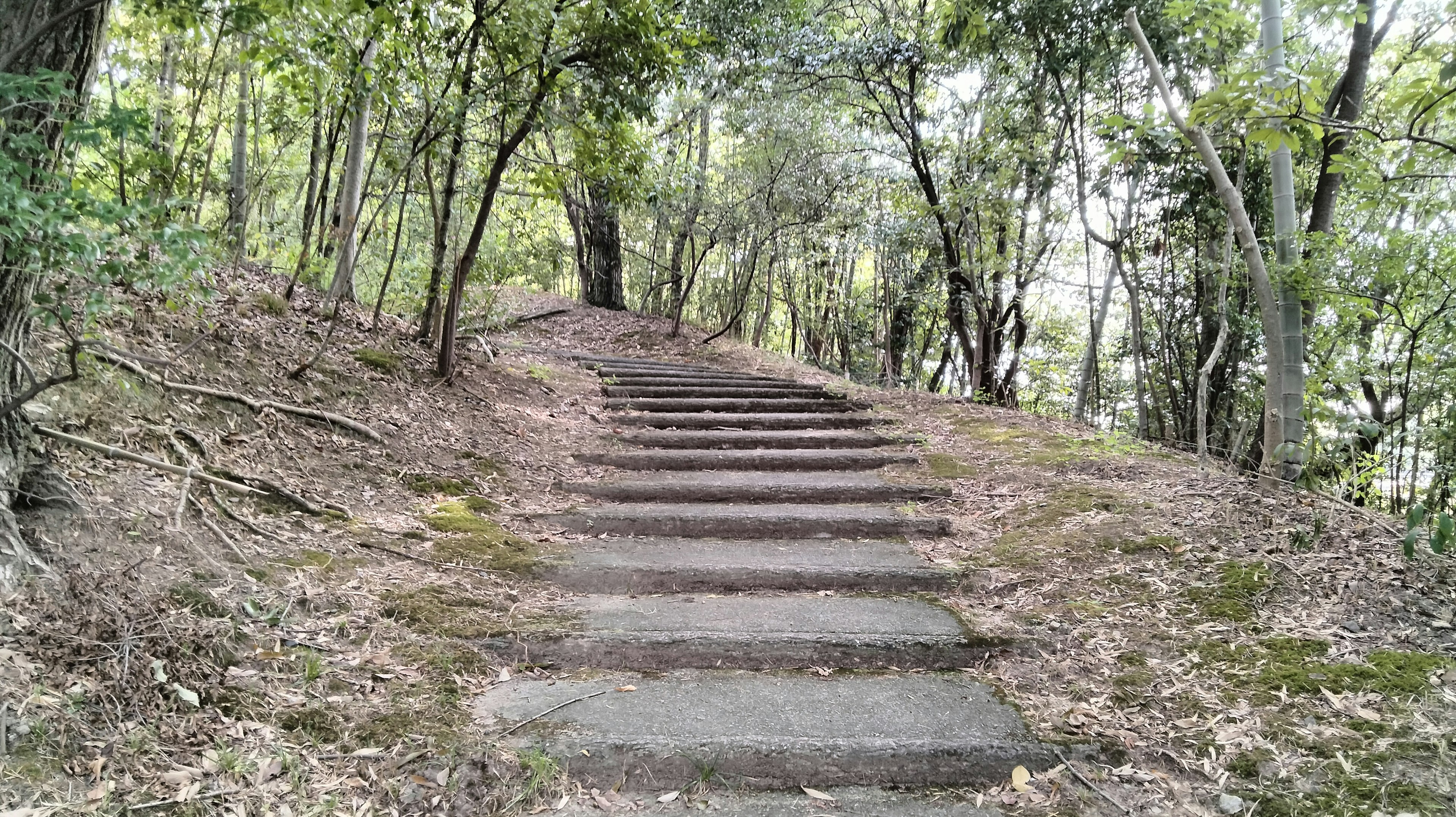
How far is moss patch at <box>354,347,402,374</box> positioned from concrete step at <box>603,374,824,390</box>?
2.96 meters

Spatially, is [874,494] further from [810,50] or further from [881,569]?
[810,50]

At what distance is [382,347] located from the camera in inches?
230

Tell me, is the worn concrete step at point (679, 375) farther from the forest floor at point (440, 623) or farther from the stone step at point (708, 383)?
the forest floor at point (440, 623)

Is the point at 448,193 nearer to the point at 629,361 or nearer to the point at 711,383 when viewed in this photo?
the point at 711,383

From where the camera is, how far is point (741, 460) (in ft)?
19.2

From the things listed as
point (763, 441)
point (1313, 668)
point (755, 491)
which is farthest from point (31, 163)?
point (763, 441)

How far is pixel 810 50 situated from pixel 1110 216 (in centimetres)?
387

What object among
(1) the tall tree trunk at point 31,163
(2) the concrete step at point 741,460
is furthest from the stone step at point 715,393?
(1) the tall tree trunk at point 31,163

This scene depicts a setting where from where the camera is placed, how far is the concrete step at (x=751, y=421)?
6.98 m

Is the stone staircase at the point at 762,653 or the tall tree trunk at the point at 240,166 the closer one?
the stone staircase at the point at 762,653

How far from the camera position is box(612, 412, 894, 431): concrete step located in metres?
6.98

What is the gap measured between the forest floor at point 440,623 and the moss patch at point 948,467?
37 centimetres

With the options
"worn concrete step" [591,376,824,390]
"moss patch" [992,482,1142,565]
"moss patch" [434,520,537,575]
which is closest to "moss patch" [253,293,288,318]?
"moss patch" [434,520,537,575]

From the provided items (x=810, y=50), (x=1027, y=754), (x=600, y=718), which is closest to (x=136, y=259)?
(x=600, y=718)
